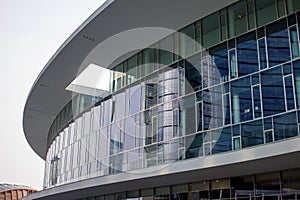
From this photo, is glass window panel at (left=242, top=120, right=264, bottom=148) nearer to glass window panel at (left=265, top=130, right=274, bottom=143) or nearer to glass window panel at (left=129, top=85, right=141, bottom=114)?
glass window panel at (left=265, top=130, right=274, bottom=143)

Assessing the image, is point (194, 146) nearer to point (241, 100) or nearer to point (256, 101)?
point (241, 100)

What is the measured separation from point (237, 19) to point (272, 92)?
3.25m

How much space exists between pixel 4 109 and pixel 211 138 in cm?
2166

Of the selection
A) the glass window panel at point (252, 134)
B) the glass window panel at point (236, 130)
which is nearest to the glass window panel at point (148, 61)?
the glass window panel at point (236, 130)

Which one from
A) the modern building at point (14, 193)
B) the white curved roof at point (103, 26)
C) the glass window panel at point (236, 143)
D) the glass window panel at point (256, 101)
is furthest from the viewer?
the modern building at point (14, 193)

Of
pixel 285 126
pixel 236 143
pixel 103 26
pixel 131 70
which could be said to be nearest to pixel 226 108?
pixel 236 143

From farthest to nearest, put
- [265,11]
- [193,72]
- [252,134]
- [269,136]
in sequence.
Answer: [193,72] < [265,11] < [252,134] < [269,136]

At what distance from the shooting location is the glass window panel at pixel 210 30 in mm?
15964

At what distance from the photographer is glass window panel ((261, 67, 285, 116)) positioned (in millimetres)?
13125

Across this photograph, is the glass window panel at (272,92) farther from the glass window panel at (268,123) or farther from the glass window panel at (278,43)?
the glass window panel at (278,43)

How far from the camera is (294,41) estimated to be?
13133 mm

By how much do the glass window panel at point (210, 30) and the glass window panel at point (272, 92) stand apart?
2.89 metres

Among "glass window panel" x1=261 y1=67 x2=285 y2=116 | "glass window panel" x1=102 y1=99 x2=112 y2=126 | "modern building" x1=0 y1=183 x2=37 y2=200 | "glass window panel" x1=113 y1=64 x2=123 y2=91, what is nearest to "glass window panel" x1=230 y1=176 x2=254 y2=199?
"glass window panel" x1=261 y1=67 x2=285 y2=116

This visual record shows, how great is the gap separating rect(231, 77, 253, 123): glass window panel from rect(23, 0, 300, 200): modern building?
0.03 m
